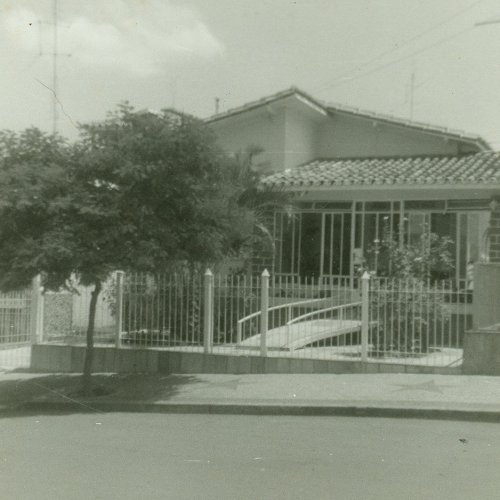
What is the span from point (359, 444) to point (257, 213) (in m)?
8.38

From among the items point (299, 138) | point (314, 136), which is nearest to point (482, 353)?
point (299, 138)

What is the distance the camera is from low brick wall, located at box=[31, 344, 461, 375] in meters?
11.9

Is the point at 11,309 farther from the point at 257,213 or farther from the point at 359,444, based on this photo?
the point at 359,444

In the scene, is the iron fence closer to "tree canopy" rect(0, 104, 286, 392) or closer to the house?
"tree canopy" rect(0, 104, 286, 392)

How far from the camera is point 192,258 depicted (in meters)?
11.3

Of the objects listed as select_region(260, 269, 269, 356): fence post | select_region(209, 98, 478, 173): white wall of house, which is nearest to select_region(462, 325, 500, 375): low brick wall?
select_region(260, 269, 269, 356): fence post

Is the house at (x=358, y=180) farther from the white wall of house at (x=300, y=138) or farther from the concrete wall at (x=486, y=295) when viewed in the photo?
the concrete wall at (x=486, y=295)

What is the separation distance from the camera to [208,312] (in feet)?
41.7

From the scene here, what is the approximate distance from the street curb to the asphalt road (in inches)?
8.5

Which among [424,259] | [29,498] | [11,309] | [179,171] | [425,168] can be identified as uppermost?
[425,168]

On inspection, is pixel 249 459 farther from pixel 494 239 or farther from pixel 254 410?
pixel 494 239

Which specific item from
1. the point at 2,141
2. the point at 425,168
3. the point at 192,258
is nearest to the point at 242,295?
the point at 192,258

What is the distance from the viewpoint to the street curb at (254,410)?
9234 mm

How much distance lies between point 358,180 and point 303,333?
15.4ft
